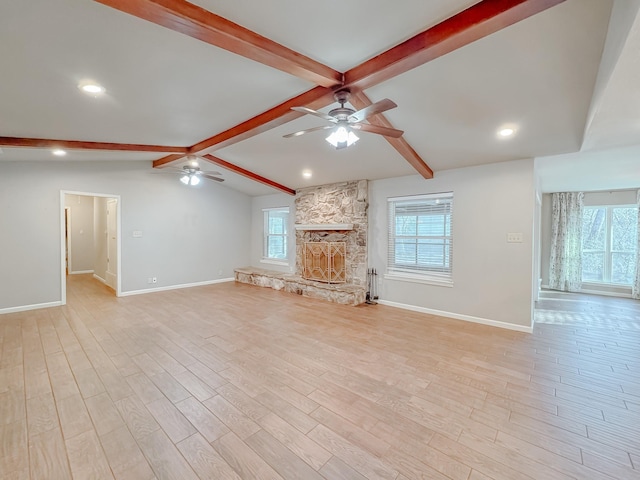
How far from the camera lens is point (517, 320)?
13.5 feet

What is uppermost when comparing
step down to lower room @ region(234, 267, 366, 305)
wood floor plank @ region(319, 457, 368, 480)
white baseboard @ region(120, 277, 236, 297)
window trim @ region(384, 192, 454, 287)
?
window trim @ region(384, 192, 454, 287)

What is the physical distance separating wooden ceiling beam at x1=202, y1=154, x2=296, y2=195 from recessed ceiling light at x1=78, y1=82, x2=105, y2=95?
2.73 meters

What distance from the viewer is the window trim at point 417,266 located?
4828 mm

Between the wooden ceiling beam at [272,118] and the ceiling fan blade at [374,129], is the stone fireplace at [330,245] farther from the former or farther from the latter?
the ceiling fan blade at [374,129]

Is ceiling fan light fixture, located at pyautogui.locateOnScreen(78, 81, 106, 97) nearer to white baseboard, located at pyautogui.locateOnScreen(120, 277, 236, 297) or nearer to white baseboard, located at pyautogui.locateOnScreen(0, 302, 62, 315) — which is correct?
white baseboard, located at pyautogui.locateOnScreen(0, 302, 62, 315)

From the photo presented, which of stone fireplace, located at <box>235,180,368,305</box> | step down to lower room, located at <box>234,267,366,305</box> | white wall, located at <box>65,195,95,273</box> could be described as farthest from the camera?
white wall, located at <box>65,195,95,273</box>

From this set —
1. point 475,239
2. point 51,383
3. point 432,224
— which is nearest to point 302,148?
point 432,224

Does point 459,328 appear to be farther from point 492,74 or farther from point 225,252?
point 225,252

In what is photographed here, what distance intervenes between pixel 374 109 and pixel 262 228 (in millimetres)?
6289

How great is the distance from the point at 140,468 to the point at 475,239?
4717mm

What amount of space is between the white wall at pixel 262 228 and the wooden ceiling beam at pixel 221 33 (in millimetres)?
4929

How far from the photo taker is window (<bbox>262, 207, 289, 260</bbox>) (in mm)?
7770

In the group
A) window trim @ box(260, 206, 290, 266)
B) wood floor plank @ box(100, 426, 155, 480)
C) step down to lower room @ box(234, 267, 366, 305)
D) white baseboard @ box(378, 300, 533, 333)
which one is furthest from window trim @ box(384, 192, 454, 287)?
wood floor plank @ box(100, 426, 155, 480)

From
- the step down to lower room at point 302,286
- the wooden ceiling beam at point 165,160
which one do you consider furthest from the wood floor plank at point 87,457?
the wooden ceiling beam at point 165,160
